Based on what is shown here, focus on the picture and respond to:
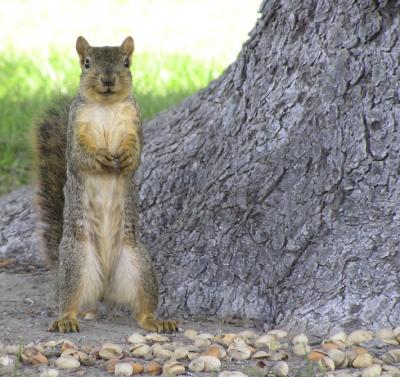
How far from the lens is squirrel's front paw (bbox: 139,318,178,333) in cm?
364

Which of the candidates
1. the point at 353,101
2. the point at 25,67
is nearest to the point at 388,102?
the point at 353,101

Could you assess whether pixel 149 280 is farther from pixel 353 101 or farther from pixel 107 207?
pixel 353 101

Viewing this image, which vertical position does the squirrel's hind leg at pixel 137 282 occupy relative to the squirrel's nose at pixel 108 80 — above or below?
below

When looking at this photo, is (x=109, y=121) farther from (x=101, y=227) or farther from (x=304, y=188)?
(x=304, y=188)

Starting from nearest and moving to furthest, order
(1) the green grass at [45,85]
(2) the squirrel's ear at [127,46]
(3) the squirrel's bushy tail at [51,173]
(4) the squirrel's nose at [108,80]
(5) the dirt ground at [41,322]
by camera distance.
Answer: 1. (5) the dirt ground at [41,322]
2. (4) the squirrel's nose at [108,80]
3. (2) the squirrel's ear at [127,46]
4. (3) the squirrel's bushy tail at [51,173]
5. (1) the green grass at [45,85]

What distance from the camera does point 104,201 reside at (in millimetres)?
3740

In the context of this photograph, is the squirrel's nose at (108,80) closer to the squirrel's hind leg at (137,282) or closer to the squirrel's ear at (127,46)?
the squirrel's ear at (127,46)

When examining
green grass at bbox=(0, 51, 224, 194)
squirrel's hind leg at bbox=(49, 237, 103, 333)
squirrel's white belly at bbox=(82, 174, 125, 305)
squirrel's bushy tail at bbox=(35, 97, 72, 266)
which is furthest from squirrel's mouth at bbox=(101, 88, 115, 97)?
green grass at bbox=(0, 51, 224, 194)

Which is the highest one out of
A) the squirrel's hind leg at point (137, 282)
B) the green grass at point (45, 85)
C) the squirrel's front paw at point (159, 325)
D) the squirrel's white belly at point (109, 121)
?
the green grass at point (45, 85)

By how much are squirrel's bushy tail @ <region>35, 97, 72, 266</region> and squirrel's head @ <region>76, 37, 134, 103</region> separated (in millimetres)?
607

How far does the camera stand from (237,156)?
403cm

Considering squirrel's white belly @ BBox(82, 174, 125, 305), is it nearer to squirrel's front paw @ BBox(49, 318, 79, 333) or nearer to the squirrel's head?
squirrel's front paw @ BBox(49, 318, 79, 333)

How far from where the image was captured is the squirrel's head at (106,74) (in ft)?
11.7

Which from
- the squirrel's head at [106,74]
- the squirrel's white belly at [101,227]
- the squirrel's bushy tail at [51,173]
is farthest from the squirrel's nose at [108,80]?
the squirrel's bushy tail at [51,173]
